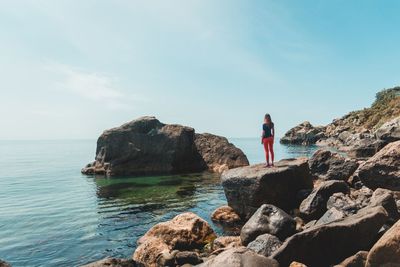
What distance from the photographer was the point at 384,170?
1966 cm

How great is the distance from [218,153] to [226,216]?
109 ft

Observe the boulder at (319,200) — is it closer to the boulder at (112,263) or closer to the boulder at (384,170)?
the boulder at (384,170)

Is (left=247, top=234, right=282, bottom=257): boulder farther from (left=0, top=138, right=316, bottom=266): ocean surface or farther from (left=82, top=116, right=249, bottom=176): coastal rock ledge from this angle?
(left=82, top=116, right=249, bottom=176): coastal rock ledge

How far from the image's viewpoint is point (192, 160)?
5409 cm

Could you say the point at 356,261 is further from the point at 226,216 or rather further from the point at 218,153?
the point at 218,153

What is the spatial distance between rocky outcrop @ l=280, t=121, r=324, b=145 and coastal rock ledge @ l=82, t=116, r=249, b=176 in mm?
81537

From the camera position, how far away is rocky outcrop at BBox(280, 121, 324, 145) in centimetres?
12791

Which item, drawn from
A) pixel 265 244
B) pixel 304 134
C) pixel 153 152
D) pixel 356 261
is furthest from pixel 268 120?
pixel 304 134

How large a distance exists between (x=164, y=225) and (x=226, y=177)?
628 cm


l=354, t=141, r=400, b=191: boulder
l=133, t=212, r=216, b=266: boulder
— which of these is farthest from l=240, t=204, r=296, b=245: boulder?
l=354, t=141, r=400, b=191: boulder

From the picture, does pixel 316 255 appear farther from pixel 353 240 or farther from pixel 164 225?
pixel 164 225

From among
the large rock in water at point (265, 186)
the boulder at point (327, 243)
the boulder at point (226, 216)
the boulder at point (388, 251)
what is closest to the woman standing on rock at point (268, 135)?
the large rock in water at point (265, 186)


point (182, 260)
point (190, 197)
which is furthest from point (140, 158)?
point (182, 260)

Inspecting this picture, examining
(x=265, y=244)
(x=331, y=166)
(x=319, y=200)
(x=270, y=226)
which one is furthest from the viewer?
(x=331, y=166)
